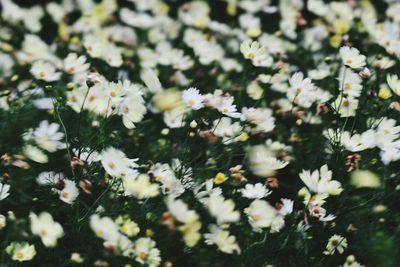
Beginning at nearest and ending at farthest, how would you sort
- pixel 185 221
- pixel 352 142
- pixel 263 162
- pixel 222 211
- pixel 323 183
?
pixel 185 221 → pixel 222 211 → pixel 323 183 → pixel 352 142 → pixel 263 162

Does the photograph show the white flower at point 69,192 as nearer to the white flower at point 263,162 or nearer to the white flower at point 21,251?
the white flower at point 21,251

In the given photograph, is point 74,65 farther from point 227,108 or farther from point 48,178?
point 227,108

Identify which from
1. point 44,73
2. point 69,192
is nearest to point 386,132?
point 69,192

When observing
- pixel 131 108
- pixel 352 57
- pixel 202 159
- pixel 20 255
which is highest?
pixel 352 57

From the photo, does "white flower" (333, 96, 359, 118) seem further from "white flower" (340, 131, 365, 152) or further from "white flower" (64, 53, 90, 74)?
"white flower" (64, 53, 90, 74)

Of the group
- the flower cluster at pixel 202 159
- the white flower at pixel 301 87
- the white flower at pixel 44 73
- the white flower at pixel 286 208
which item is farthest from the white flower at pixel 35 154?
the white flower at pixel 301 87

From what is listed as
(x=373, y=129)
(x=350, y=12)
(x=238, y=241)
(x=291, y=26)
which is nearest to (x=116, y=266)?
(x=238, y=241)
